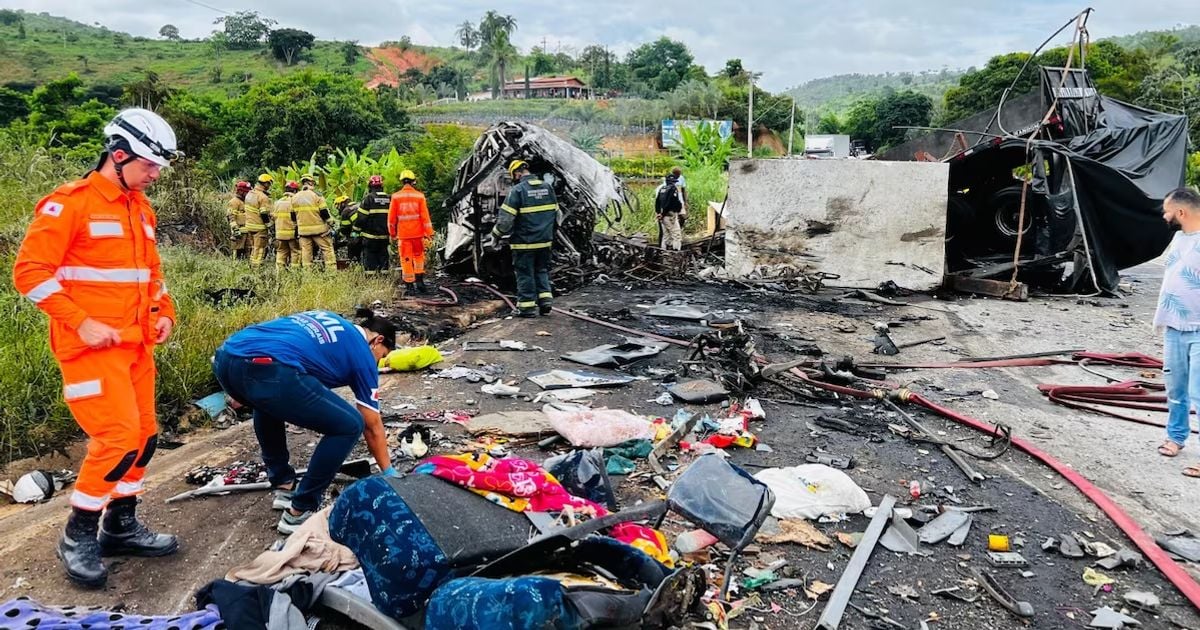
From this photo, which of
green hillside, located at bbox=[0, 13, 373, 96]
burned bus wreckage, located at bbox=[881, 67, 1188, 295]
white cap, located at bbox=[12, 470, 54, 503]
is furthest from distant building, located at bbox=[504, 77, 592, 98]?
white cap, located at bbox=[12, 470, 54, 503]

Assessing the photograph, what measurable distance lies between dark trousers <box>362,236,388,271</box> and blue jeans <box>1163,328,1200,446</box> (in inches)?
347

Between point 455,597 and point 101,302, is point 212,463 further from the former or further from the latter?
point 455,597

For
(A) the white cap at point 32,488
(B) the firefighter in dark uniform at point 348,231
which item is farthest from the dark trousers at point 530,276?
(A) the white cap at point 32,488

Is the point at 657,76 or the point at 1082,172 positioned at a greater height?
the point at 657,76

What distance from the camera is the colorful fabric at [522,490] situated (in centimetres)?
275

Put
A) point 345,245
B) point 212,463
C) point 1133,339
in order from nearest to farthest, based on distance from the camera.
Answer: point 212,463 → point 1133,339 → point 345,245

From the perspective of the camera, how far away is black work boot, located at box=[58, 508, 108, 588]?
2805 mm

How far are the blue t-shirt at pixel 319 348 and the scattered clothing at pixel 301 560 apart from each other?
60 centimetres

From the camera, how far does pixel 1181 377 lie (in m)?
4.36

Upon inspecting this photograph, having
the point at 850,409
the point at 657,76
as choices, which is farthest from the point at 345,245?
the point at 657,76

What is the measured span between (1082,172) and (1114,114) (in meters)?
1.79

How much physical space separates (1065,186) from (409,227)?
8438 mm

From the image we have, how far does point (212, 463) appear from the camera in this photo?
13.5 ft

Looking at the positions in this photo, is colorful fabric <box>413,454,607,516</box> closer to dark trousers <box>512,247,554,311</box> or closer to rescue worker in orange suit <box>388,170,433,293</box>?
dark trousers <box>512,247,554,311</box>
